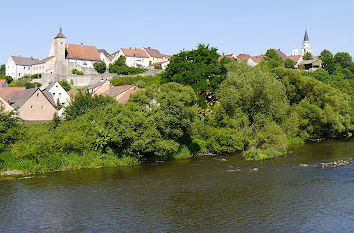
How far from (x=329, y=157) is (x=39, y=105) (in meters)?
37.1

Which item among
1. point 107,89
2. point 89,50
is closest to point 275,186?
point 107,89

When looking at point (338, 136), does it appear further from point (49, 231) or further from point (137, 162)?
point (49, 231)

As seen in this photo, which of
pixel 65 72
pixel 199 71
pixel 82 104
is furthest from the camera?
pixel 65 72

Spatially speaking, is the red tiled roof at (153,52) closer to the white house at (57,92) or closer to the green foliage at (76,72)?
the green foliage at (76,72)

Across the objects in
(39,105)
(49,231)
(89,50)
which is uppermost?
(89,50)

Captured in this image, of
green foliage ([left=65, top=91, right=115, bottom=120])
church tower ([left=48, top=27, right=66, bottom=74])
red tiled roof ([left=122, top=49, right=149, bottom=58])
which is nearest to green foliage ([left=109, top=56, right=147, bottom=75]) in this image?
church tower ([left=48, top=27, right=66, bottom=74])

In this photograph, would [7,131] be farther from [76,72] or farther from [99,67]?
[99,67]

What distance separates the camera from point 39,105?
50594mm

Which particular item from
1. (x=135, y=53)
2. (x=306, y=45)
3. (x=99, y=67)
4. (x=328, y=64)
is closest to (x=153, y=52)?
(x=135, y=53)

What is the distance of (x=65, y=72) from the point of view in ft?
289

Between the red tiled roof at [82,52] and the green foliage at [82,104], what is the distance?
2068 inches

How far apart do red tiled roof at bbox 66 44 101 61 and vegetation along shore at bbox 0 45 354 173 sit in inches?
2004

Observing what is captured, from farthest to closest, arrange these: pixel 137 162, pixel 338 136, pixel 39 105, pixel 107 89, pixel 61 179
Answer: pixel 107 89
pixel 338 136
pixel 39 105
pixel 137 162
pixel 61 179

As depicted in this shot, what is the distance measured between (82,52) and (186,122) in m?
67.8
